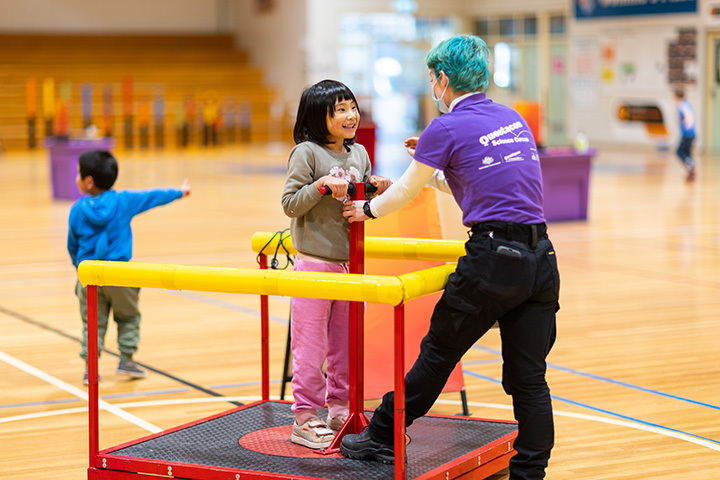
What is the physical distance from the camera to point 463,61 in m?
3.51

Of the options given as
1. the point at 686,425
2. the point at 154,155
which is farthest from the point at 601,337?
the point at 154,155

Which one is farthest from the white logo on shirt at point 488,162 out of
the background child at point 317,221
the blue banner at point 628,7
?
the blue banner at point 628,7

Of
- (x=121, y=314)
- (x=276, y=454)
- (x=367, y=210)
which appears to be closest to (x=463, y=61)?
(x=367, y=210)

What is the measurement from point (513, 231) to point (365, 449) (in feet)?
3.03

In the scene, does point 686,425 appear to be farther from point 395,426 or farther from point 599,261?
point 599,261

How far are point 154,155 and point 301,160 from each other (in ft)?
68.8

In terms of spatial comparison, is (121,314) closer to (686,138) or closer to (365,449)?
(365,449)

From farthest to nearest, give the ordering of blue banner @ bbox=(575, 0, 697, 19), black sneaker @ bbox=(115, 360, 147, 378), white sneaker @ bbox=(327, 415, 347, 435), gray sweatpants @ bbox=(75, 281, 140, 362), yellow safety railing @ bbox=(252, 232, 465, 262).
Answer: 1. blue banner @ bbox=(575, 0, 697, 19)
2. black sneaker @ bbox=(115, 360, 147, 378)
3. gray sweatpants @ bbox=(75, 281, 140, 362)
4. yellow safety railing @ bbox=(252, 232, 465, 262)
5. white sneaker @ bbox=(327, 415, 347, 435)

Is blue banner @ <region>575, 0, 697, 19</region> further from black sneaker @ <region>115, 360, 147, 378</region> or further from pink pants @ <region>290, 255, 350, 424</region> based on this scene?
pink pants @ <region>290, 255, 350, 424</region>

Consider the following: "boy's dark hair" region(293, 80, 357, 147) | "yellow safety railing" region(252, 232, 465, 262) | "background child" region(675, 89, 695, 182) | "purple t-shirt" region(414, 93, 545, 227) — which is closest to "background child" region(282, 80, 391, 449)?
"boy's dark hair" region(293, 80, 357, 147)

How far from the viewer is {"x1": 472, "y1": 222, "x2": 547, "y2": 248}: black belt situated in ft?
11.2

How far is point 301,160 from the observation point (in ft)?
12.5

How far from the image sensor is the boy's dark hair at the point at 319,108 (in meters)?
3.82

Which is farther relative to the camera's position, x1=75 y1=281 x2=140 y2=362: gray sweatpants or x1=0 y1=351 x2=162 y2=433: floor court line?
x1=75 y1=281 x2=140 y2=362: gray sweatpants
